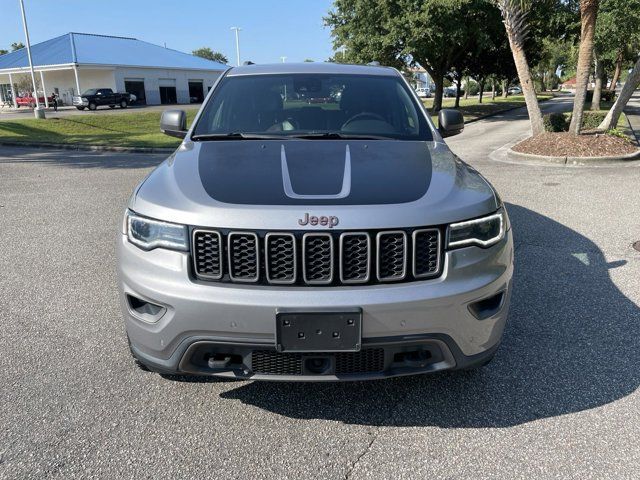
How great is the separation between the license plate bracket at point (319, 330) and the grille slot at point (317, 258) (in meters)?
0.16

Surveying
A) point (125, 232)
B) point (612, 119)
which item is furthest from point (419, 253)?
point (612, 119)

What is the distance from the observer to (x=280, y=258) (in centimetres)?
232

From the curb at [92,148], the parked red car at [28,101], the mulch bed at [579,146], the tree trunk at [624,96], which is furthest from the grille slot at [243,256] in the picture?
the parked red car at [28,101]

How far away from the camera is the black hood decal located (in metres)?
2.43

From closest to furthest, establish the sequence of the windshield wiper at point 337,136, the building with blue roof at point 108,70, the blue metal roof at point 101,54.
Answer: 1. the windshield wiper at point 337,136
2. the building with blue roof at point 108,70
3. the blue metal roof at point 101,54

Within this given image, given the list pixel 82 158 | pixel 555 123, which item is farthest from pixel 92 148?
pixel 555 123

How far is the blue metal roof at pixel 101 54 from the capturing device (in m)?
48.6

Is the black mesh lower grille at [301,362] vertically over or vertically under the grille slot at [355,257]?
under

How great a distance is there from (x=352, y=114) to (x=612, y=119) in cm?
1318

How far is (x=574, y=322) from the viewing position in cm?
372

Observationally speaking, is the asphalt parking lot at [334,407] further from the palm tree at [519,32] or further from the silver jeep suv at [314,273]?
the palm tree at [519,32]

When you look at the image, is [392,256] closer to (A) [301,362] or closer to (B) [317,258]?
(B) [317,258]

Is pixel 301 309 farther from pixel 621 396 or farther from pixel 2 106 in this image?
pixel 2 106

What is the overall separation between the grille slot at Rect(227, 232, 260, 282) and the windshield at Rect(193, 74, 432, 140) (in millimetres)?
1365
